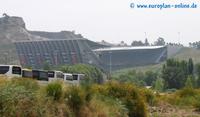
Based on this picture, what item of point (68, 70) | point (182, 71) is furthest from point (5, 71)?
point (182, 71)

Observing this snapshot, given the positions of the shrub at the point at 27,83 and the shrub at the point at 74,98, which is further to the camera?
the shrub at the point at 74,98

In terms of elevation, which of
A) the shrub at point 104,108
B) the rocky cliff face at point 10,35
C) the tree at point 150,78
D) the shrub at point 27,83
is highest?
the rocky cliff face at point 10,35

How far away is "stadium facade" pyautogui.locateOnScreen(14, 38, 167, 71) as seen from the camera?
5143 inches

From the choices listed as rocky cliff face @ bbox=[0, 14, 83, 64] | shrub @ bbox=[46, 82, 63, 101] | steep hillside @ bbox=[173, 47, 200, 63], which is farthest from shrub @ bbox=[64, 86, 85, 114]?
steep hillside @ bbox=[173, 47, 200, 63]

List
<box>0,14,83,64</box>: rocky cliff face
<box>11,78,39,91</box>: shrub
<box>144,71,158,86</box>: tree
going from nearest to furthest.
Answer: <box>11,78,39,91</box>: shrub
<box>144,71,158,86</box>: tree
<box>0,14,83,64</box>: rocky cliff face

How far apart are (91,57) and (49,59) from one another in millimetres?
11910

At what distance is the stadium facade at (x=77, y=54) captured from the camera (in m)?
131

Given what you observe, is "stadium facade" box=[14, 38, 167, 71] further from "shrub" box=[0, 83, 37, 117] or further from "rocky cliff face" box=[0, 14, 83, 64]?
"shrub" box=[0, 83, 37, 117]

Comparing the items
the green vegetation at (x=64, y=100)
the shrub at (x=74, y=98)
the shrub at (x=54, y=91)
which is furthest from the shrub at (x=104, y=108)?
the shrub at (x=54, y=91)

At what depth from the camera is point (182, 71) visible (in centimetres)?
8388

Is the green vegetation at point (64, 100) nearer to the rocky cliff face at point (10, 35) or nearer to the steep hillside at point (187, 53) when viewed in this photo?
the rocky cliff face at point (10, 35)

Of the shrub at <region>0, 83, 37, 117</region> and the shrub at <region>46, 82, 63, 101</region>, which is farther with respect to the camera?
the shrub at <region>46, 82, 63, 101</region>

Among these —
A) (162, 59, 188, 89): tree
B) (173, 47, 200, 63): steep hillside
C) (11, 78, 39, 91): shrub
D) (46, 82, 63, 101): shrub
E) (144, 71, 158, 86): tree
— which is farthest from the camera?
(173, 47, 200, 63): steep hillside

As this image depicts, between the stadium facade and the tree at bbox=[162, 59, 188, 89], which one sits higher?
the stadium facade
